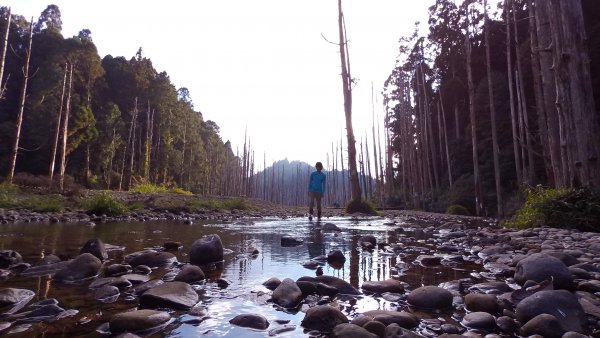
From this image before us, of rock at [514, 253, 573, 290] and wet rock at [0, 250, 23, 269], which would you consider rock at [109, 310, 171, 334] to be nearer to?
wet rock at [0, 250, 23, 269]

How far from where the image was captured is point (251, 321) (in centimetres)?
197

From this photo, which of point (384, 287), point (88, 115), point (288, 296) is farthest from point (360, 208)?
point (88, 115)

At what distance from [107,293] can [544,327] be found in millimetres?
2592

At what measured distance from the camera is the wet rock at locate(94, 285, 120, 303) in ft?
7.86

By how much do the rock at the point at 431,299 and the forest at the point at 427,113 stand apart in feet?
21.6

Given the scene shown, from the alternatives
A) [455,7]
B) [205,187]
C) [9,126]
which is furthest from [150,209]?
[205,187]

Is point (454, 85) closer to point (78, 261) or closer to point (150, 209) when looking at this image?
point (150, 209)

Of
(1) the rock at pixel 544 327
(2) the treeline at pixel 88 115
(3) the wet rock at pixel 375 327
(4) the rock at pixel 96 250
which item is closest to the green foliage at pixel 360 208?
(4) the rock at pixel 96 250

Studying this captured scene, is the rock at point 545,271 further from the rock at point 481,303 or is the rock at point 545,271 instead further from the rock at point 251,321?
the rock at point 251,321

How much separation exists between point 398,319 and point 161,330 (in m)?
1.24

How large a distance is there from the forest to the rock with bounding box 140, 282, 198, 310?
784 centimetres

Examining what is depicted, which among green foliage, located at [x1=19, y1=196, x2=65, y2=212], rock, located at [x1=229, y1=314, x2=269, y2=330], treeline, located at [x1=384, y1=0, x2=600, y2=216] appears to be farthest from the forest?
rock, located at [x1=229, y1=314, x2=269, y2=330]

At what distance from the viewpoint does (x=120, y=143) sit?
37219 millimetres

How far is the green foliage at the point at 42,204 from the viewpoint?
39.5 feet
